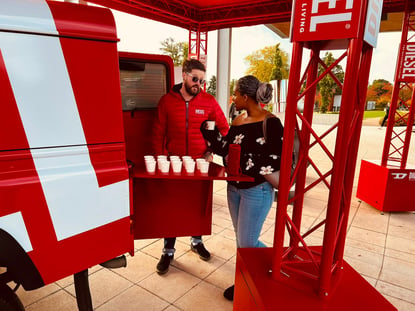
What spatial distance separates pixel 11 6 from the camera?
1364mm

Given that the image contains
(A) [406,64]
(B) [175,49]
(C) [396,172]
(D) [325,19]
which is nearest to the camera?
(D) [325,19]

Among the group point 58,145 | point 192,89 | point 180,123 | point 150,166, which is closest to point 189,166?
point 150,166

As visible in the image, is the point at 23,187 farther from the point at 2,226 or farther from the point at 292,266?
the point at 292,266

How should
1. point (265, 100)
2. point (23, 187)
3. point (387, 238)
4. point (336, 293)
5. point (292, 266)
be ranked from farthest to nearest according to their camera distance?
point (387, 238)
point (265, 100)
point (292, 266)
point (336, 293)
point (23, 187)

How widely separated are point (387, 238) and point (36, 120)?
4.35 metres

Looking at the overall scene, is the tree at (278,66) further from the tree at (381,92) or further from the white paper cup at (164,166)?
the white paper cup at (164,166)

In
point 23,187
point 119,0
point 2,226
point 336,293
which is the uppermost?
point 119,0

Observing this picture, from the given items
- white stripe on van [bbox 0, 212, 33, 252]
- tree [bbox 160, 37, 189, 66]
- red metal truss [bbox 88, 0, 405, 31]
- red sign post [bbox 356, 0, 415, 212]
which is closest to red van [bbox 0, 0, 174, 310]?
white stripe on van [bbox 0, 212, 33, 252]

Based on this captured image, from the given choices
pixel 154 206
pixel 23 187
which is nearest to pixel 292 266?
pixel 154 206

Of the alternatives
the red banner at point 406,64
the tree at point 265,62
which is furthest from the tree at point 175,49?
the red banner at point 406,64

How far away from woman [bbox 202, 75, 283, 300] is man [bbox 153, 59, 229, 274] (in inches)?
26.2

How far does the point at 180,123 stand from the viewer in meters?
2.87

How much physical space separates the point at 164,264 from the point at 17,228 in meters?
1.79

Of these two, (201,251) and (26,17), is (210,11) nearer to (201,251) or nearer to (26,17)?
(201,251)
